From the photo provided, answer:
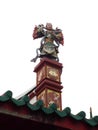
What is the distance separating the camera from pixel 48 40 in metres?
15.8

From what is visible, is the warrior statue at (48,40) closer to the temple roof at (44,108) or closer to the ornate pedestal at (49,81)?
the ornate pedestal at (49,81)

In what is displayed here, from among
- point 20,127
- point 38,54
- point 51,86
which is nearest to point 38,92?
point 51,86

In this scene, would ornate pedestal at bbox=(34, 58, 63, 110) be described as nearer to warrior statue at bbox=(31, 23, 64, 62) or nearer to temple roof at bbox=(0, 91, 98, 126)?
warrior statue at bbox=(31, 23, 64, 62)

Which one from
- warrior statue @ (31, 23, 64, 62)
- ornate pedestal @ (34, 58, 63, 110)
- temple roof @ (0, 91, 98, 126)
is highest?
warrior statue @ (31, 23, 64, 62)

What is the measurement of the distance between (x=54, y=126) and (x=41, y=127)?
0.68 feet

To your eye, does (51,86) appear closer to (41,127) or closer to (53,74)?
(53,74)

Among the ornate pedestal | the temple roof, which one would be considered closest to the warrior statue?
the ornate pedestal

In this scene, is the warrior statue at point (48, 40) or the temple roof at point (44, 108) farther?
the warrior statue at point (48, 40)

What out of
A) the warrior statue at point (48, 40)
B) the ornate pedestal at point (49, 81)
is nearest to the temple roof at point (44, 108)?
the ornate pedestal at point (49, 81)

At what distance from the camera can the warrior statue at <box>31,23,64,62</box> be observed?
1547cm

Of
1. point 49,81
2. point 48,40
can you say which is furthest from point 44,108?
point 48,40

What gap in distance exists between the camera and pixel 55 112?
575 cm

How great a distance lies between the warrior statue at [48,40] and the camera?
15.5 meters

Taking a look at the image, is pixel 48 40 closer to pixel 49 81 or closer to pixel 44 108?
pixel 49 81
